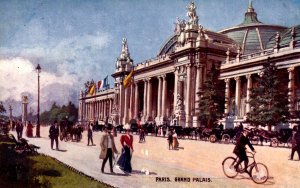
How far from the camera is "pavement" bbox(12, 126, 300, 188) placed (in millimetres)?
13312

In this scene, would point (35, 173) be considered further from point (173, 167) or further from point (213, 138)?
point (213, 138)

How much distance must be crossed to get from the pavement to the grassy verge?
64 centimetres

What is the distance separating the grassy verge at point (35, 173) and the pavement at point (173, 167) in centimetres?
64

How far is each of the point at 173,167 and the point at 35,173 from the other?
4666 mm

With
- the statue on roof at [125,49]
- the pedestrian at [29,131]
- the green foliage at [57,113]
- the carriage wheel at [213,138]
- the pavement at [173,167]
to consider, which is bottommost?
the pavement at [173,167]

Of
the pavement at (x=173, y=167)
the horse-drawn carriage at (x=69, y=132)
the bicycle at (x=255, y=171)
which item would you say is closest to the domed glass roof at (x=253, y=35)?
the pavement at (x=173, y=167)

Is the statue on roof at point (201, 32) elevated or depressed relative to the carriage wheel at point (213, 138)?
elevated

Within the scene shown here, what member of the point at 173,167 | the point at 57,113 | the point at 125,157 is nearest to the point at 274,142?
the point at 173,167

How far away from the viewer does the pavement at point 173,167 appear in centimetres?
1331

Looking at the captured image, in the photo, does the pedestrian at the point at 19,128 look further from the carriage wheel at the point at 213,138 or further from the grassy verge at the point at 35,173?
the carriage wheel at the point at 213,138

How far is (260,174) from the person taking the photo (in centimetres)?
1320

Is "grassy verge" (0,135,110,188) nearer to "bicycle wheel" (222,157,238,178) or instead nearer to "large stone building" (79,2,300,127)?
"bicycle wheel" (222,157,238,178)

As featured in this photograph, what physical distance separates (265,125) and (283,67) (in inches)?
305

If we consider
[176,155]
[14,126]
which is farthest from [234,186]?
[14,126]
